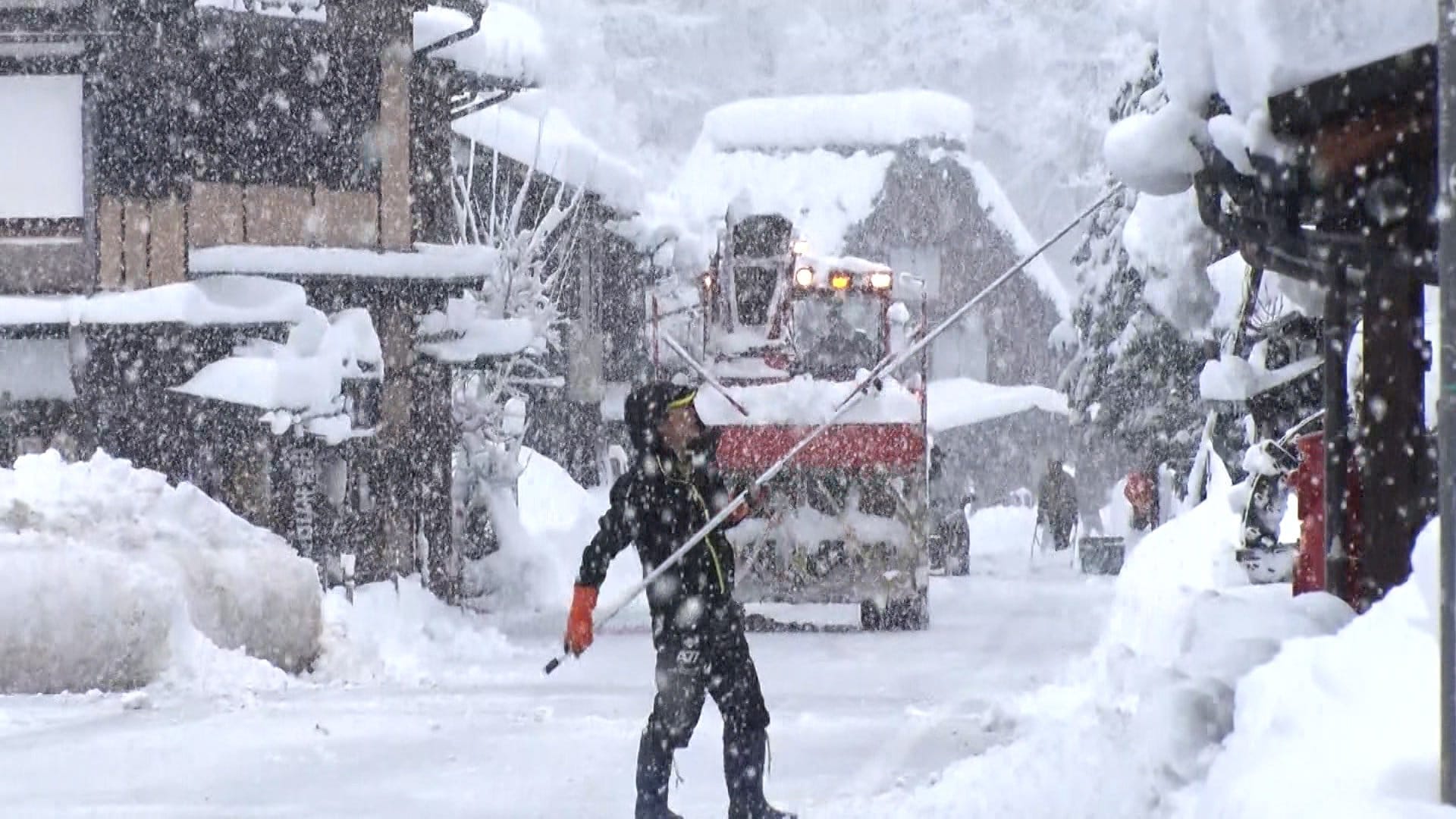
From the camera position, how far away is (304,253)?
25.9 metres

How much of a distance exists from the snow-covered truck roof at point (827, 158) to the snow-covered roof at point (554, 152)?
12.2 m

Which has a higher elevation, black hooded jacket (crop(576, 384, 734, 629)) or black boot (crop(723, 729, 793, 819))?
black hooded jacket (crop(576, 384, 734, 629))

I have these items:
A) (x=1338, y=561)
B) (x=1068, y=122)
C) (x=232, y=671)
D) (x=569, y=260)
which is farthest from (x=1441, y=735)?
(x=1068, y=122)

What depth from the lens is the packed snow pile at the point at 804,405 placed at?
A: 20500mm

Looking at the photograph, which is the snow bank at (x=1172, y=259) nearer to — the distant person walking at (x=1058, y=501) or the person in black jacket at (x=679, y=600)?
the distant person walking at (x=1058, y=501)

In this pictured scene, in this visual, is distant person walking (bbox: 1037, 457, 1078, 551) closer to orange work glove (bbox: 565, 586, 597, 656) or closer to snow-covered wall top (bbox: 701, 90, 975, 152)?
snow-covered wall top (bbox: 701, 90, 975, 152)

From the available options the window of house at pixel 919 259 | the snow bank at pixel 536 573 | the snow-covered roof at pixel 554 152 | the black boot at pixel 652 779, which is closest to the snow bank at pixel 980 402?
the window of house at pixel 919 259

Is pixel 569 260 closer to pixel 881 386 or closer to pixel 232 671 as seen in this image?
pixel 881 386

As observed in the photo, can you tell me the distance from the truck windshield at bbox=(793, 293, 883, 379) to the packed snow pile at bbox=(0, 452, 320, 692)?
21.6 feet

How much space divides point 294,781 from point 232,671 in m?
4.95

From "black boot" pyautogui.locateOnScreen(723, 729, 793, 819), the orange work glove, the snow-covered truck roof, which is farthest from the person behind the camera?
the snow-covered truck roof

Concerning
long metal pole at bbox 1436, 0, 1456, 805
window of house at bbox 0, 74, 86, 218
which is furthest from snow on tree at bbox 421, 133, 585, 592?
long metal pole at bbox 1436, 0, 1456, 805

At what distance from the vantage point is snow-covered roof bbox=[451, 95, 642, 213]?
3603cm

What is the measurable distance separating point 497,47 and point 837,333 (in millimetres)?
8455
